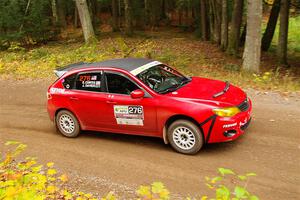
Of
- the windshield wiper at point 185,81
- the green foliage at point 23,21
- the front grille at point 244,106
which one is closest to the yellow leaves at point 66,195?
the windshield wiper at point 185,81

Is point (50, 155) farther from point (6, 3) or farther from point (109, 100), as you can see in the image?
point (6, 3)

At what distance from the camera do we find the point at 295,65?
19.1 metres

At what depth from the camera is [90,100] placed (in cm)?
823

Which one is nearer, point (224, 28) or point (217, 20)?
point (224, 28)

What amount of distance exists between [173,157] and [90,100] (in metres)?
2.40

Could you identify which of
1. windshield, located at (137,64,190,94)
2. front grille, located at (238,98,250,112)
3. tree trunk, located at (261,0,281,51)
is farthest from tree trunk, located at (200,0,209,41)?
front grille, located at (238,98,250,112)

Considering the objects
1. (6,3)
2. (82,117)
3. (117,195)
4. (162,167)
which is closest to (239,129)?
(162,167)

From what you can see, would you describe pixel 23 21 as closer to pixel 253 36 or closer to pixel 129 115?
pixel 253 36

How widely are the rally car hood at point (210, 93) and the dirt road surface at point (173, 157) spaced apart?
984 mm

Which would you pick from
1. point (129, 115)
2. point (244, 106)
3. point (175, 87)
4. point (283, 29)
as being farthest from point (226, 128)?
point (283, 29)

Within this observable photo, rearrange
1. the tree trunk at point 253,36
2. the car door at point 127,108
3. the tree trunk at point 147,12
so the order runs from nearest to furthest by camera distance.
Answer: the car door at point 127,108
the tree trunk at point 253,36
the tree trunk at point 147,12

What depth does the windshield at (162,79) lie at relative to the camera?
7.71 m

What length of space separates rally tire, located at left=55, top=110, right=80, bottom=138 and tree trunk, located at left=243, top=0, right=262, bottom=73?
7.19m

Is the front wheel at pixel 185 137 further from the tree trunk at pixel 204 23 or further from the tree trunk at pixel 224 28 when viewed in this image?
the tree trunk at pixel 204 23
